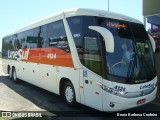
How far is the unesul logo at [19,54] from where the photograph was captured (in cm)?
1448

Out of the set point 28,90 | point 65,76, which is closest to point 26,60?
point 28,90

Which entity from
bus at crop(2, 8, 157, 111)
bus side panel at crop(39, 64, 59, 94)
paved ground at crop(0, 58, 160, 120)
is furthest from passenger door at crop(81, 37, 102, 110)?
bus side panel at crop(39, 64, 59, 94)

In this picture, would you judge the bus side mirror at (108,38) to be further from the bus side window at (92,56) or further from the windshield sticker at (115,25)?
the windshield sticker at (115,25)

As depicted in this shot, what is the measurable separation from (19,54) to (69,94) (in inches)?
279

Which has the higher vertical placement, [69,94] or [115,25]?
[115,25]

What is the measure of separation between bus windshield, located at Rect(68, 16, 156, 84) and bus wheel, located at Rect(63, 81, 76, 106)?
134 cm

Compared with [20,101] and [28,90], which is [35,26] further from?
[20,101]

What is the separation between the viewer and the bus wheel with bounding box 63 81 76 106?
9405mm

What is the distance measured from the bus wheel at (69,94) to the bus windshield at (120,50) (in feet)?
4.41

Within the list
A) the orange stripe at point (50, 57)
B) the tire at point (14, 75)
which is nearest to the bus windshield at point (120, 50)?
the orange stripe at point (50, 57)

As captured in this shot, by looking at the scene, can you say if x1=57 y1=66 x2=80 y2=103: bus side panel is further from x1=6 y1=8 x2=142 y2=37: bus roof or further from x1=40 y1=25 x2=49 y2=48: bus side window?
x1=6 y1=8 x2=142 y2=37: bus roof

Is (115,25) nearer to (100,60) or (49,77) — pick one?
(100,60)

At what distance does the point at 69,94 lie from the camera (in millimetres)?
9664

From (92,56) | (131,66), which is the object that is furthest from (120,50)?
(92,56)
